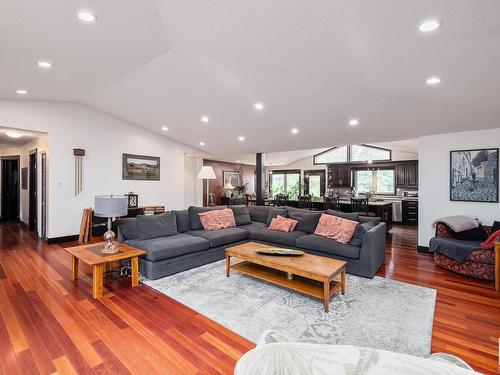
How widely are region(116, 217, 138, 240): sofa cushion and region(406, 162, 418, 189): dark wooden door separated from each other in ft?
27.9

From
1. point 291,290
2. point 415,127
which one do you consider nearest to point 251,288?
point 291,290

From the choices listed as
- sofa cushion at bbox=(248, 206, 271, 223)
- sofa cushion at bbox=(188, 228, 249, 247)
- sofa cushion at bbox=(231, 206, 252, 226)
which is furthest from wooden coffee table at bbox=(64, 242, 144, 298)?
sofa cushion at bbox=(248, 206, 271, 223)

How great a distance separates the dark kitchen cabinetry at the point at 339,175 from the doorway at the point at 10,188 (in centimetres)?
1075

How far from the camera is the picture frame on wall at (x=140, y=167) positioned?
22.3 ft

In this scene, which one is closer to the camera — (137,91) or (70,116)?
(137,91)

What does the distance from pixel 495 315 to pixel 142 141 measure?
756 cm

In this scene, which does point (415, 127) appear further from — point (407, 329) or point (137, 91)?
point (137, 91)

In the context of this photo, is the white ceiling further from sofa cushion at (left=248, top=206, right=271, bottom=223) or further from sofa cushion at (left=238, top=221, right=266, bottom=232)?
sofa cushion at (left=238, top=221, right=266, bottom=232)

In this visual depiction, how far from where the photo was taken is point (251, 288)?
3.20 meters

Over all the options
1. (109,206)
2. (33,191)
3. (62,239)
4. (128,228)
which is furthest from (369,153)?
(33,191)

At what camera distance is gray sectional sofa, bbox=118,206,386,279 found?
3.55 metres

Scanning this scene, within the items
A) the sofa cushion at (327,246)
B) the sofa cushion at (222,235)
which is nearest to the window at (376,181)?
the sofa cushion at (327,246)

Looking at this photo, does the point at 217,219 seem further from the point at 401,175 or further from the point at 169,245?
the point at 401,175

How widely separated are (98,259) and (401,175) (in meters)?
9.10
